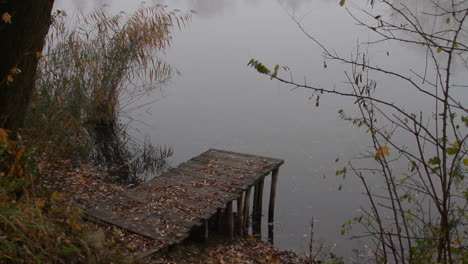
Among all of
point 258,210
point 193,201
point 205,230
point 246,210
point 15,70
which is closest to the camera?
point 15,70

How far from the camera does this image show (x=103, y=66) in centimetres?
834

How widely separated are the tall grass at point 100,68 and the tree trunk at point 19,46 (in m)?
3.05

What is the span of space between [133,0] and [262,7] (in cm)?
643

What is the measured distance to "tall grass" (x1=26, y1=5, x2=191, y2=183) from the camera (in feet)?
24.0

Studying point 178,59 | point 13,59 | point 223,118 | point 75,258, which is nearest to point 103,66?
point 223,118

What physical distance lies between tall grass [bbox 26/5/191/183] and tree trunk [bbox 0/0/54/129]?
305cm

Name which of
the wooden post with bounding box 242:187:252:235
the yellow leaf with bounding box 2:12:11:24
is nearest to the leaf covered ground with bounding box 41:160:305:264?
the wooden post with bounding box 242:187:252:235

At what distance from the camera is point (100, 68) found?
8.29 meters

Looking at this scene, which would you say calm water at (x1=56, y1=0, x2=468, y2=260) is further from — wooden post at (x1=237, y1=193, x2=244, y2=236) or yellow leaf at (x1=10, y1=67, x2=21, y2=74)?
yellow leaf at (x1=10, y1=67, x2=21, y2=74)

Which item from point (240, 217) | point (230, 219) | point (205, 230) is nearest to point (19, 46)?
point (205, 230)

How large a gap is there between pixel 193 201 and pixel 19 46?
2.64 meters

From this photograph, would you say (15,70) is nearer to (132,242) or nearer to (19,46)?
(19,46)

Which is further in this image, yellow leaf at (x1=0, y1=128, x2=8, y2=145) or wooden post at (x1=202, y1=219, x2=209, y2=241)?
wooden post at (x1=202, y1=219, x2=209, y2=241)

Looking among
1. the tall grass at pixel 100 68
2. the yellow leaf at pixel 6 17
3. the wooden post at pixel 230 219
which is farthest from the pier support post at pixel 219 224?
the yellow leaf at pixel 6 17
